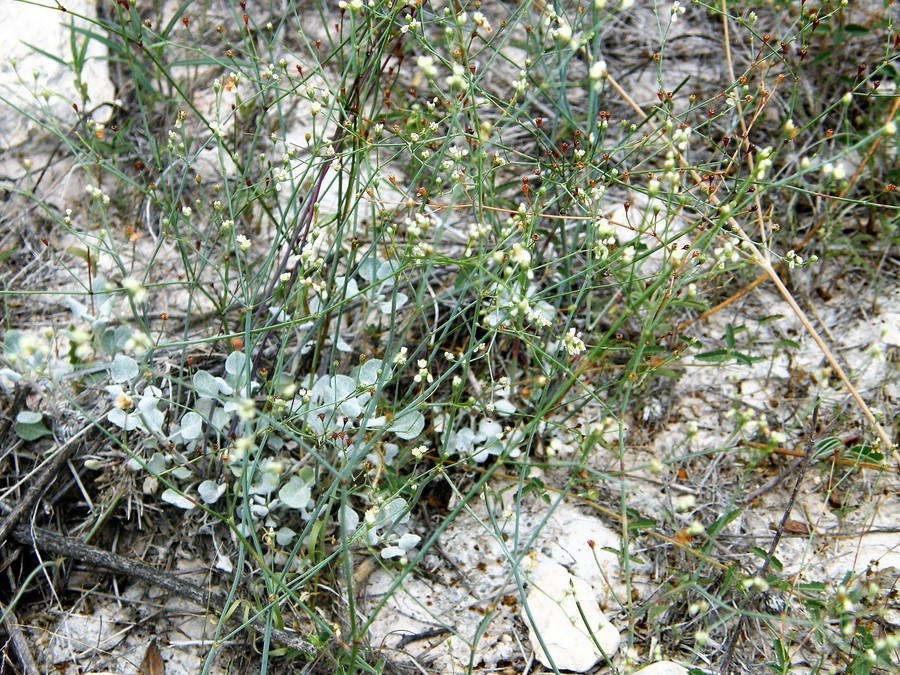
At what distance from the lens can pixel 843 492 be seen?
1.95 metres

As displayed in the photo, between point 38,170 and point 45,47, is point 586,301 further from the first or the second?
point 45,47

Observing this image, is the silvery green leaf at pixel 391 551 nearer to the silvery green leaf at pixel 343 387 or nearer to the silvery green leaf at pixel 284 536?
the silvery green leaf at pixel 284 536

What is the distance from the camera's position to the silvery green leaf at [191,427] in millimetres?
1774

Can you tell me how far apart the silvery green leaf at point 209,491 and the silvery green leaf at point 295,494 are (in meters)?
0.15

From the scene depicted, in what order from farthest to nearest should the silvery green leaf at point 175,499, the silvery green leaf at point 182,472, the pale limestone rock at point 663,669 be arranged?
1. the silvery green leaf at point 182,472
2. the silvery green leaf at point 175,499
3. the pale limestone rock at point 663,669

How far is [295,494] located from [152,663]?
1.70 feet

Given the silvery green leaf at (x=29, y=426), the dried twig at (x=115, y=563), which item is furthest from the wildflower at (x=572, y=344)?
the silvery green leaf at (x=29, y=426)

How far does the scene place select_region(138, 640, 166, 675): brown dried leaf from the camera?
5.74 ft

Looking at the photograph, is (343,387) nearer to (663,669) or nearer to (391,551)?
(391,551)

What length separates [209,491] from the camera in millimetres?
1791

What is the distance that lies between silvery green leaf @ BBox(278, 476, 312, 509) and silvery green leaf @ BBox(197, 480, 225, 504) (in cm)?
15

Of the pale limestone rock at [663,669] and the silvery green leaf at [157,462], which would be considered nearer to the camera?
the pale limestone rock at [663,669]

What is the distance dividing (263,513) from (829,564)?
138 cm

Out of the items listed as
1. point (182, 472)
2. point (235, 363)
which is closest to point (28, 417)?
point (182, 472)
